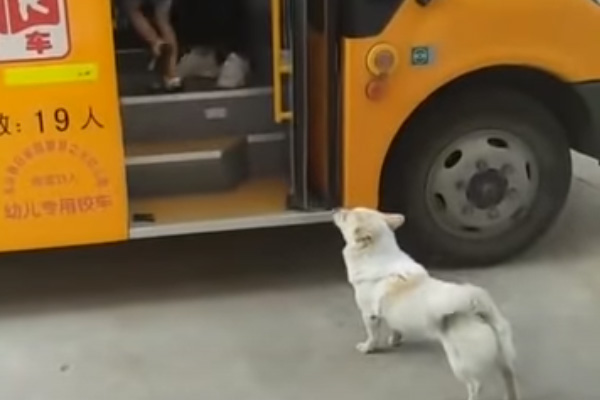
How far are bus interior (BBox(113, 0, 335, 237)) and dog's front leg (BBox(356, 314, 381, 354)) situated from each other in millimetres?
528

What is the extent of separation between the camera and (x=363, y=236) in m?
3.76

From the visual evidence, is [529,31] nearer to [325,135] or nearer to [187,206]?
[325,135]

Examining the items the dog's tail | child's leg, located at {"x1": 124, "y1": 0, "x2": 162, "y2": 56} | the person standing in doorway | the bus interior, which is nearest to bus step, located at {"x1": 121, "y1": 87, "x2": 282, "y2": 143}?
the bus interior

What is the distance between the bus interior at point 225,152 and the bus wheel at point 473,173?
0.33 meters

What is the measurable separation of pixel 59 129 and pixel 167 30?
72 centimetres

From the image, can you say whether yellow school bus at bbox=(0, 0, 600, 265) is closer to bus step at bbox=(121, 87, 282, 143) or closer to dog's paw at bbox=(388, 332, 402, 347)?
bus step at bbox=(121, 87, 282, 143)

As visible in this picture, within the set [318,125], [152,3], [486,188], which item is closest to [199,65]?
[152,3]

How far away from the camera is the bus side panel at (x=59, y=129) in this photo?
3.82 m

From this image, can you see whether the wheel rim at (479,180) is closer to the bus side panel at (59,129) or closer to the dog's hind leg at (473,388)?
the dog's hind leg at (473,388)

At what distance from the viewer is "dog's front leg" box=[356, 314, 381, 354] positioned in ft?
12.6

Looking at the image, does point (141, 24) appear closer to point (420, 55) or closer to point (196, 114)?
point (196, 114)

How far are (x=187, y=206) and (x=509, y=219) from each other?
116 centimetres

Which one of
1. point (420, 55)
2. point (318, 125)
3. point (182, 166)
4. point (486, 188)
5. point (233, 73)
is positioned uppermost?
point (420, 55)

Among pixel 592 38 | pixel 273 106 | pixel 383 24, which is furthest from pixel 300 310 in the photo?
pixel 592 38
